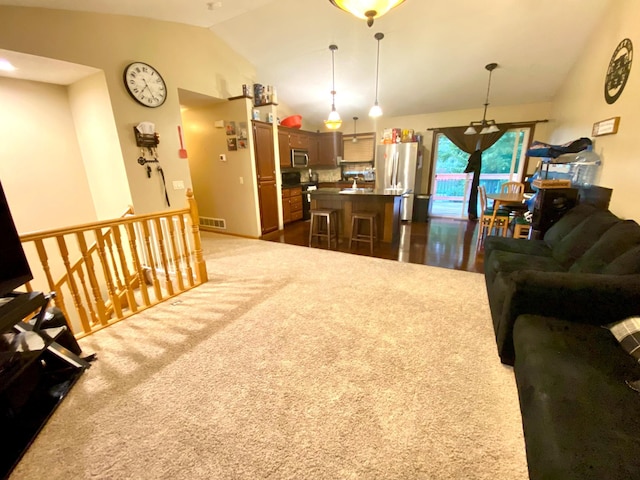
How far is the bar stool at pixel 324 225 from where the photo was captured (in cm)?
422

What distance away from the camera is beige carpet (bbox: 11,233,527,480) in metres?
1.21

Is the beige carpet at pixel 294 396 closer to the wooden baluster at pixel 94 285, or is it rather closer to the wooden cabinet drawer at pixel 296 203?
the wooden baluster at pixel 94 285

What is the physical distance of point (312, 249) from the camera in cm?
418

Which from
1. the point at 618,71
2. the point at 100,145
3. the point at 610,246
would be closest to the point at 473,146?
the point at 618,71

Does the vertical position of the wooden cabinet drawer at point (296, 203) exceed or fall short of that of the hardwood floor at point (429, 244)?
it exceeds it

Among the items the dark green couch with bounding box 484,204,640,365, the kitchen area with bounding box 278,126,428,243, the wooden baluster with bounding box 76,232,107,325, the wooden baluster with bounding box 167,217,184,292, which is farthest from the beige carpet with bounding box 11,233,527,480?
the kitchen area with bounding box 278,126,428,243

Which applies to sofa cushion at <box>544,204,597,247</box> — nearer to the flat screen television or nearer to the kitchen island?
the kitchen island

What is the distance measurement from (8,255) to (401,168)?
601 centimetres

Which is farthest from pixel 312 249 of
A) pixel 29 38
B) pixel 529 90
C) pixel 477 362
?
pixel 529 90

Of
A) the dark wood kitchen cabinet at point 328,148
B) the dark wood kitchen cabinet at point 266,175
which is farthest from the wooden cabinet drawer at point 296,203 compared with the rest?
the dark wood kitchen cabinet at point 328,148

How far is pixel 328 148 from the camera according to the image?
6859 millimetres

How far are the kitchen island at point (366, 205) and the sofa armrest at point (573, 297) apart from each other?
8.63ft

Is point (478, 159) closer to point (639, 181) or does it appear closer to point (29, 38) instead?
point (639, 181)

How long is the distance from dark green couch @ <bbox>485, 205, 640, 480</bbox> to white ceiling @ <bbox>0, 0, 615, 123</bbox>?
2889mm
